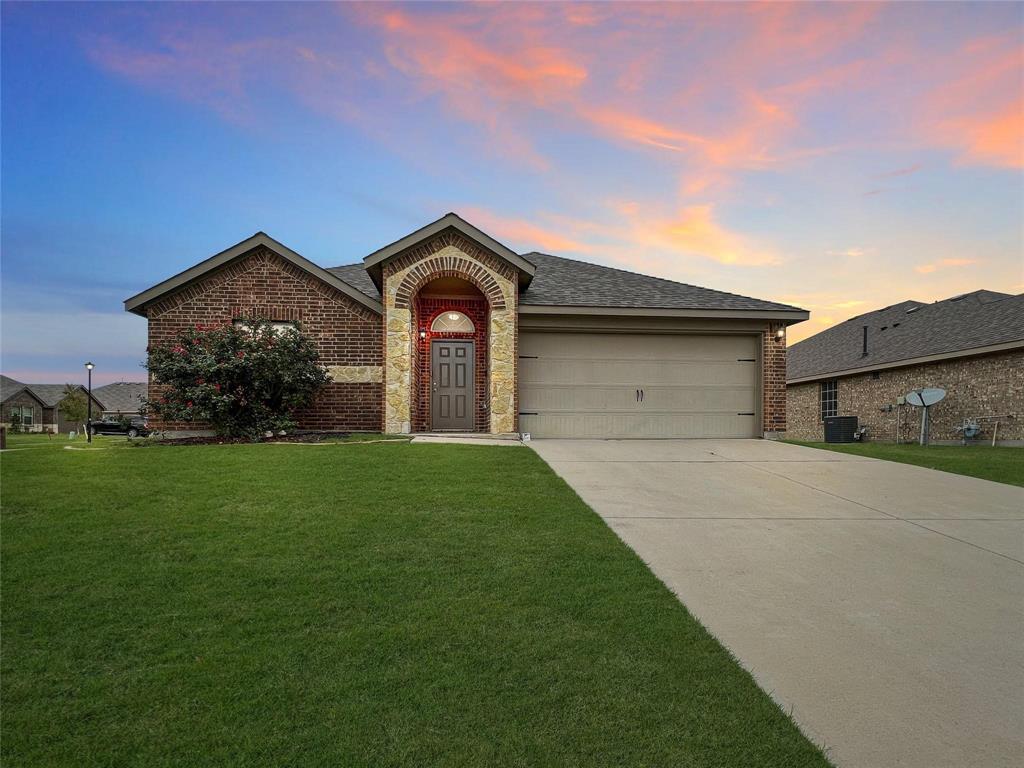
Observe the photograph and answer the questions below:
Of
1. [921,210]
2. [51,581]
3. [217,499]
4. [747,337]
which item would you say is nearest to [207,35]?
[217,499]

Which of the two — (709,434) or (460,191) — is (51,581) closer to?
(709,434)

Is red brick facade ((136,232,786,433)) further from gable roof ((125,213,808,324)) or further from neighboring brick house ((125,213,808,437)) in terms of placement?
gable roof ((125,213,808,324))

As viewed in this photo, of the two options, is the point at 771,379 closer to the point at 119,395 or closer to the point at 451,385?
the point at 451,385

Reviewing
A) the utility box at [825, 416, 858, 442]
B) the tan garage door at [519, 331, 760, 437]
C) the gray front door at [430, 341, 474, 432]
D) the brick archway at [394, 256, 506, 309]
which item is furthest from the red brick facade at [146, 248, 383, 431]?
the utility box at [825, 416, 858, 442]

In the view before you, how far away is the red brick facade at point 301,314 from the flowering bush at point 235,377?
95 cm

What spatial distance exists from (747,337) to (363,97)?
10.7 metres

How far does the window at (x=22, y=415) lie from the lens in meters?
51.3

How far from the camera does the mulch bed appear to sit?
38.1 feet

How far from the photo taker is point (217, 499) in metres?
6.87

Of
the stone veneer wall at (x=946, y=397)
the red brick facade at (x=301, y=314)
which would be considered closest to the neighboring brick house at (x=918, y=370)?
the stone veneer wall at (x=946, y=397)

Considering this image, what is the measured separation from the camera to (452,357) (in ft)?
45.2

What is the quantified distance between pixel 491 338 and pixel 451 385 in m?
→ 1.74

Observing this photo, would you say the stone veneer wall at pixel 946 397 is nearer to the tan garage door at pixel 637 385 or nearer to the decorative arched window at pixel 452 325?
the tan garage door at pixel 637 385

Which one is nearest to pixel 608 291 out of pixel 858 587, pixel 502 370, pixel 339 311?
pixel 502 370
